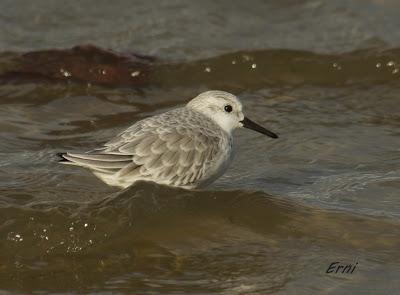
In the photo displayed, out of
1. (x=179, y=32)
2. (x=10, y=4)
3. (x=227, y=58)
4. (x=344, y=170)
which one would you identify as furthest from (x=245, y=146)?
(x=10, y=4)

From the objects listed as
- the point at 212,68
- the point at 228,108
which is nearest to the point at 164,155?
the point at 228,108

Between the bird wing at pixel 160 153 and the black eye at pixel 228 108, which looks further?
the black eye at pixel 228 108

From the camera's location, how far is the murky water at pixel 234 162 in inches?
255

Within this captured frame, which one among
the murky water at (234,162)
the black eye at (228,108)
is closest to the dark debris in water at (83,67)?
the murky water at (234,162)

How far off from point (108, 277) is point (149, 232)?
0.83m

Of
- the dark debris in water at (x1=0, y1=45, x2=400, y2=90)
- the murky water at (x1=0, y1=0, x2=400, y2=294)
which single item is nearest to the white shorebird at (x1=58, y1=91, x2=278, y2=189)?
the murky water at (x1=0, y1=0, x2=400, y2=294)

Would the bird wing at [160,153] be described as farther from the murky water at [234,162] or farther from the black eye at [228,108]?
the black eye at [228,108]

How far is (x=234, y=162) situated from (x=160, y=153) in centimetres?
146

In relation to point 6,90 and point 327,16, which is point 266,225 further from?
point 327,16

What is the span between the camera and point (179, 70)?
440 inches

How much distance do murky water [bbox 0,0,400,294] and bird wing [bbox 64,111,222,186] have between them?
0.18m

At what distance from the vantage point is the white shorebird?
7148 millimetres

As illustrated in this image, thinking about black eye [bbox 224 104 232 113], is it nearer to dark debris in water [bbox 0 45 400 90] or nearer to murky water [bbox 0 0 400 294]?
murky water [bbox 0 0 400 294]

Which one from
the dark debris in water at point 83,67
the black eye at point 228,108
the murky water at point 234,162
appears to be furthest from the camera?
the dark debris in water at point 83,67
